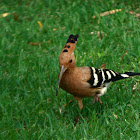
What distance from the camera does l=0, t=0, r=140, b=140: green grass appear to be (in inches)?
166

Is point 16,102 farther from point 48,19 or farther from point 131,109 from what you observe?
point 48,19

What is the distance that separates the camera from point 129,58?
5504mm

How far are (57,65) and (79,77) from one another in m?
1.31

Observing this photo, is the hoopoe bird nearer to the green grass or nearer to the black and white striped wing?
the black and white striped wing

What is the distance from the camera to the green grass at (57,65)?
4.21 metres

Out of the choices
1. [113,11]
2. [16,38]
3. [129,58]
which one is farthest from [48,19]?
[129,58]

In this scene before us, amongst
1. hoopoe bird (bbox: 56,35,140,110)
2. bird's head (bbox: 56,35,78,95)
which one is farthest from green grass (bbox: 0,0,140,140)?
bird's head (bbox: 56,35,78,95)

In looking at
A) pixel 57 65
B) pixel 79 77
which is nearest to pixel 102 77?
pixel 79 77

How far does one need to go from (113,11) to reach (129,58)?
1.68 metres

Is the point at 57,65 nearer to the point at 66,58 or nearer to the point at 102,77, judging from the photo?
the point at 102,77

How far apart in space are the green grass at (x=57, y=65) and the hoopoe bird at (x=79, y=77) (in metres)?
0.27

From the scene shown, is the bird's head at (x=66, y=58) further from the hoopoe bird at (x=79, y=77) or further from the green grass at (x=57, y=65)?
the green grass at (x=57, y=65)

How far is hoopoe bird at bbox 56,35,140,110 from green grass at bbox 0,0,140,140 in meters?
0.27

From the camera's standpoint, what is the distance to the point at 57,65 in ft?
18.4
